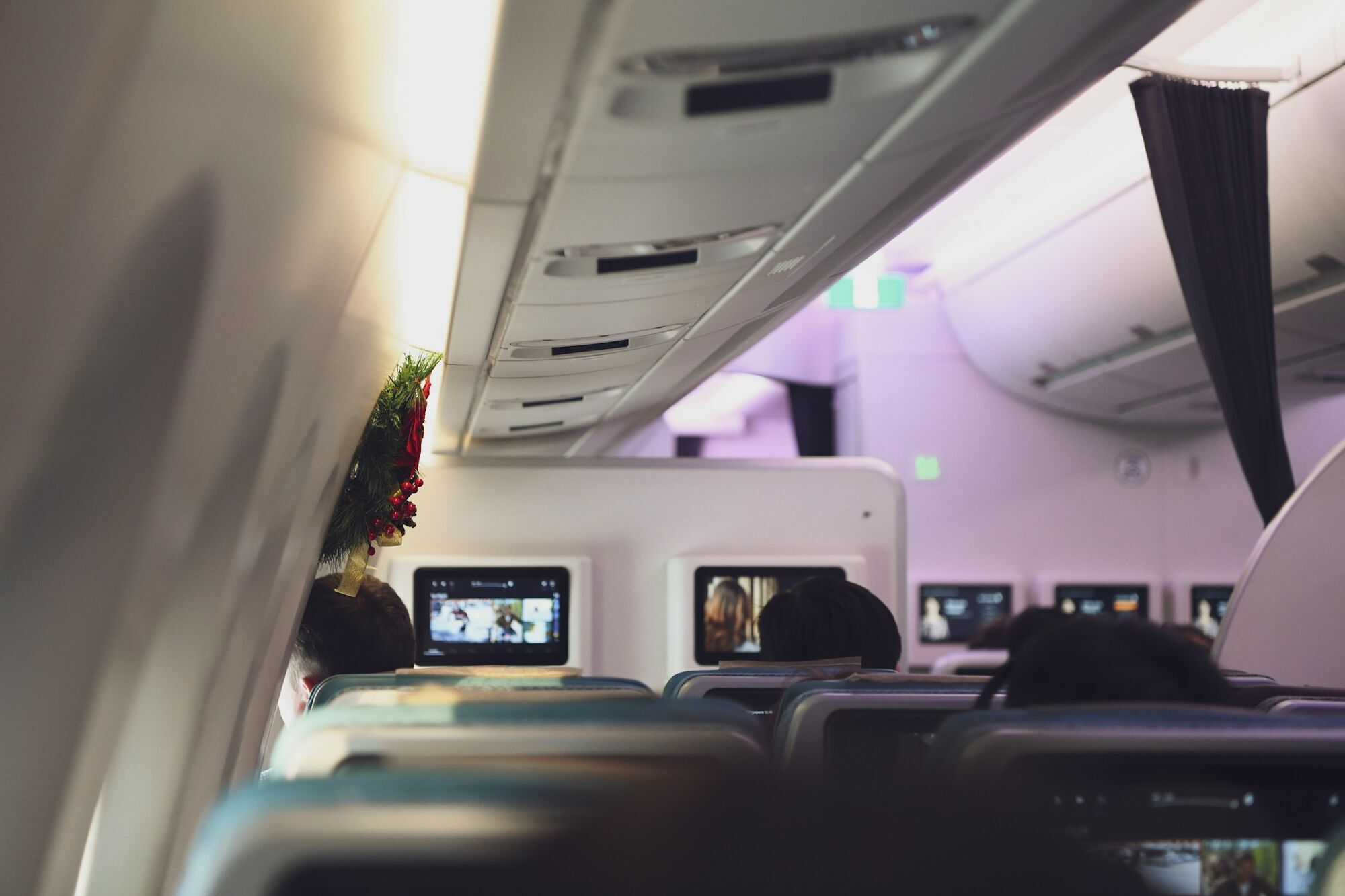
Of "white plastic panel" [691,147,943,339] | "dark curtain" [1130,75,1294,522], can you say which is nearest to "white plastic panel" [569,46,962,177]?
"white plastic panel" [691,147,943,339]

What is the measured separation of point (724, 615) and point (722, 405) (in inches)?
474

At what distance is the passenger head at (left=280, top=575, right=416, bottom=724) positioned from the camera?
3.38m

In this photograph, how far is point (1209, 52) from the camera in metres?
8.27

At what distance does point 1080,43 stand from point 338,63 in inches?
47.0

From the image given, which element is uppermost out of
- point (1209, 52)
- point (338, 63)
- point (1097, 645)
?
point (1209, 52)

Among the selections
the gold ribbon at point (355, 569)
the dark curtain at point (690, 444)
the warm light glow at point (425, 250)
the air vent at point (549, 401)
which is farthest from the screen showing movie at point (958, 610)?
the warm light glow at point (425, 250)

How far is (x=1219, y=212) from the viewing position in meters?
6.23

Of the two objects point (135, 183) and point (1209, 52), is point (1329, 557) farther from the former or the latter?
point (135, 183)

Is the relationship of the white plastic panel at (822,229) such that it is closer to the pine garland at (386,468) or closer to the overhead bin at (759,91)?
the overhead bin at (759,91)

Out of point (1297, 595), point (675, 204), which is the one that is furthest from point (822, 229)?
point (1297, 595)

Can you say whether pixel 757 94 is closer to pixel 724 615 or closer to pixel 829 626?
pixel 829 626

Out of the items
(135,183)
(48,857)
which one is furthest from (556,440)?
(135,183)

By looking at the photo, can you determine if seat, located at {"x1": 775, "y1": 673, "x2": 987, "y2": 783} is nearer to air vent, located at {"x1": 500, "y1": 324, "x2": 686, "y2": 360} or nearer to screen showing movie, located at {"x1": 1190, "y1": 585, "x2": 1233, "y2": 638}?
air vent, located at {"x1": 500, "y1": 324, "x2": 686, "y2": 360}

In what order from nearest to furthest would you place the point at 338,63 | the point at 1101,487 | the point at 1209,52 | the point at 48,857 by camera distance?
1. the point at 338,63
2. the point at 48,857
3. the point at 1209,52
4. the point at 1101,487
